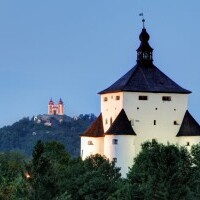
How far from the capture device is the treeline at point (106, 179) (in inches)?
2749

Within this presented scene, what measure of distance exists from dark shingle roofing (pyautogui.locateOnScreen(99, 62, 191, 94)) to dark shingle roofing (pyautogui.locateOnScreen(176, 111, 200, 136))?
2818 millimetres

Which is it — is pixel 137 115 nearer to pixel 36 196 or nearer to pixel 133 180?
pixel 133 180

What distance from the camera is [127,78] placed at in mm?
112062

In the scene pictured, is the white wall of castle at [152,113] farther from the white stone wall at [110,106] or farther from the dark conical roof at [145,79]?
the dark conical roof at [145,79]

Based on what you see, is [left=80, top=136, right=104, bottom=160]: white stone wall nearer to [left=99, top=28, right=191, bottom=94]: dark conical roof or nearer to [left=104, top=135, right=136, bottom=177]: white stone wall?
[left=104, top=135, right=136, bottom=177]: white stone wall

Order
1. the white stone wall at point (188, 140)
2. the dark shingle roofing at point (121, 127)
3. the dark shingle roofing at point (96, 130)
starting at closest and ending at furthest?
the dark shingle roofing at point (121, 127) < the white stone wall at point (188, 140) < the dark shingle roofing at point (96, 130)

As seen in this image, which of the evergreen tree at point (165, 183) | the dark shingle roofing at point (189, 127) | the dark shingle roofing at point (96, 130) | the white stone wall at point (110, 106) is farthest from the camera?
the dark shingle roofing at point (96, 130)

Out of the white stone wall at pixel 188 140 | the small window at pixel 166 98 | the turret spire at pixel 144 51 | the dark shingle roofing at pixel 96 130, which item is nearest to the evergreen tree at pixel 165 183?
the white stone wall at pixel 188 140

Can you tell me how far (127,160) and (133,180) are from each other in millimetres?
18383

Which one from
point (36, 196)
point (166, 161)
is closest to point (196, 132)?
→ point (166, 161)

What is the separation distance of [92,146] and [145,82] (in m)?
8.16

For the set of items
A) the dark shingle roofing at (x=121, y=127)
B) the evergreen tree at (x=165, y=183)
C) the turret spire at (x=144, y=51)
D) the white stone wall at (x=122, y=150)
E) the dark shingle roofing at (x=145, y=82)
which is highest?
the turret spire at (x=144, y=51)

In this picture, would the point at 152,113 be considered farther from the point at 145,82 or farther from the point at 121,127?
the point at 121,127

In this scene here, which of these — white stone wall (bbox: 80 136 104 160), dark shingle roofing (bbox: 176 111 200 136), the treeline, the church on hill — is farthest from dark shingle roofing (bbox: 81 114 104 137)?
the treeline
